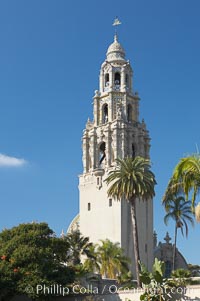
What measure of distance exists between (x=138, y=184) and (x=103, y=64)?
36.5 meters

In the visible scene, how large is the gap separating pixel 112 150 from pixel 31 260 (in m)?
33.7

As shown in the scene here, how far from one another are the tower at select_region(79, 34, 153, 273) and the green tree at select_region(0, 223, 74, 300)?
2444cm

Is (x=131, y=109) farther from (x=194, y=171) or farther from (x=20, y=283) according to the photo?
(x=194, y=171)

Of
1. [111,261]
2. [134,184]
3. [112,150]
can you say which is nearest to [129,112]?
[112,150]

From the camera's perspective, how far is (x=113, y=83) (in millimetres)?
84188

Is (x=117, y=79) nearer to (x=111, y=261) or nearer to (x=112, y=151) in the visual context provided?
(x=112, y=151)

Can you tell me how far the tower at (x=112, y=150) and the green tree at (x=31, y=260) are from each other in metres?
24.4

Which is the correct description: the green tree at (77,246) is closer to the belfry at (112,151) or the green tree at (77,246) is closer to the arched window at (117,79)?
the belfry at (112,151)

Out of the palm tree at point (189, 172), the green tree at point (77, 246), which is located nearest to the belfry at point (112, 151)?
the green tree at point (77, 246)

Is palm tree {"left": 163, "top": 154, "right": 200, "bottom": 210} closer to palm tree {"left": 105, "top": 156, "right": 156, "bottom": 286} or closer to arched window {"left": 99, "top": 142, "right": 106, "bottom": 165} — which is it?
palm tree {"left": 105, "top": 156, "right": 156, "bottom": 286}

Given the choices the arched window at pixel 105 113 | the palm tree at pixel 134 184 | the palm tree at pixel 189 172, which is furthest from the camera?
the arched window at pixel 105 113

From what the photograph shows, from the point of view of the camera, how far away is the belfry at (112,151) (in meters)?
75.8

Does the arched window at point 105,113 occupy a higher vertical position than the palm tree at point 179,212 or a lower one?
higher

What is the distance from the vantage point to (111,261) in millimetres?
65312
